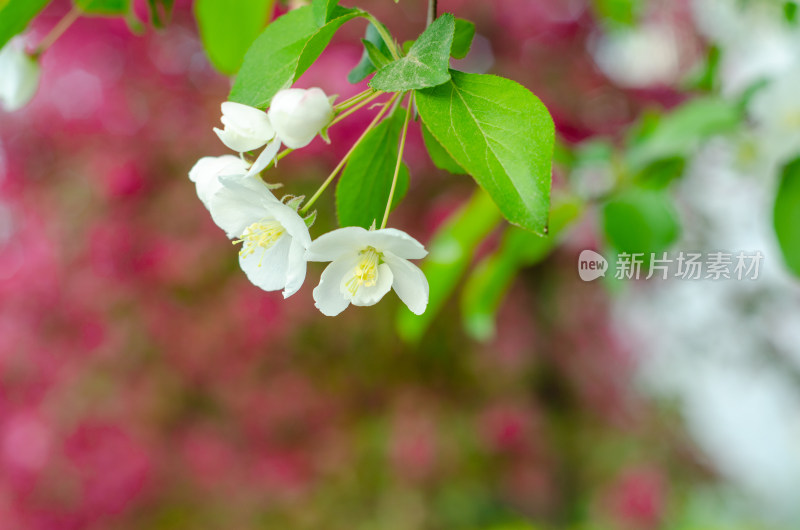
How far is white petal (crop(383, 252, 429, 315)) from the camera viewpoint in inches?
12.9

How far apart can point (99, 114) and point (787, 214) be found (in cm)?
160

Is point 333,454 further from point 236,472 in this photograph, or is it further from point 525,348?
point 525,348

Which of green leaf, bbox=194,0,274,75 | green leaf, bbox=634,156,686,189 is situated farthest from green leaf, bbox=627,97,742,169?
green leaf, bbox=194,0,274,75

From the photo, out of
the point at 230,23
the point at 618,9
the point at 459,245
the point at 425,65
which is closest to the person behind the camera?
the point at 425,65

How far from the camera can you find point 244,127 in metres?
0.30

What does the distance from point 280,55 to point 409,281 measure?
123 mm

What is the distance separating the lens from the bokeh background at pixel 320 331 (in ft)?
5.62

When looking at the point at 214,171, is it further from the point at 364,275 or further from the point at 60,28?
the point at 60,28

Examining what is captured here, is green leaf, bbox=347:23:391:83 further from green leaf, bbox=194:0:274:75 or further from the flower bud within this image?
green leaf, bbox=194:0:274:75

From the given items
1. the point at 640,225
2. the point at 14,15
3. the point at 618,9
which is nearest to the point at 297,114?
the point at 14,15

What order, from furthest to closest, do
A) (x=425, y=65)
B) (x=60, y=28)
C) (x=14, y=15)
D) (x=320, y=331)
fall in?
(x=320, y=331) → (x=60, y=28) → (x=14, y=15) → (x=425, y=65)

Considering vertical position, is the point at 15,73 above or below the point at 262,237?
above

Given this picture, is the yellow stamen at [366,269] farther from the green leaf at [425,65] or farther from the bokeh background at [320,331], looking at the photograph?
the bokeh background at [320,331]

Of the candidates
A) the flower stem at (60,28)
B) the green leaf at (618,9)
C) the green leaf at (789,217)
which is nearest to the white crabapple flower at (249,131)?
the flower stem at (60,28)
